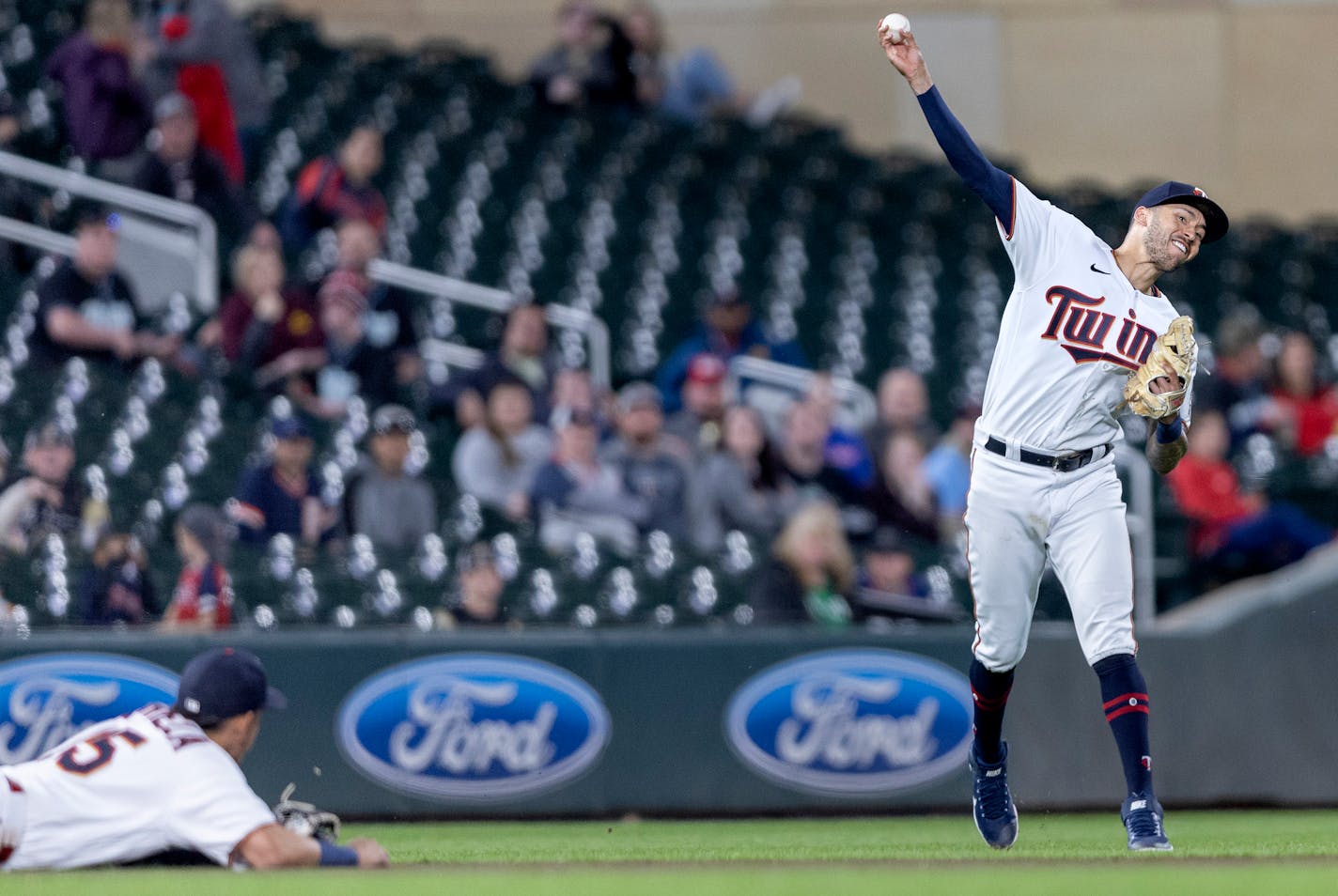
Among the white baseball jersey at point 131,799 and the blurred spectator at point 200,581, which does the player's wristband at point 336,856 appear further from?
the blurred spectator at point 200,581

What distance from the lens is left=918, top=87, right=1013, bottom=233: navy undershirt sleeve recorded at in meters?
5.58

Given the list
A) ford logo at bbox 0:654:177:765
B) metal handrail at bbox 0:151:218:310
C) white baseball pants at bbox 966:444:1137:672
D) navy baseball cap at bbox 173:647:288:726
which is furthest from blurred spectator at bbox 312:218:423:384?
navy baseball cap at bbox 173:647:288:726

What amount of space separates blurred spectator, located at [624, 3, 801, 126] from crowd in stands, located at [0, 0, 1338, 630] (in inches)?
154

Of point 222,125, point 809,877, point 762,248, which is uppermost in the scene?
point 222,125

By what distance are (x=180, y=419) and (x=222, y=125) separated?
2658 mm

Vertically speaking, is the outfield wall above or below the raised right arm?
below

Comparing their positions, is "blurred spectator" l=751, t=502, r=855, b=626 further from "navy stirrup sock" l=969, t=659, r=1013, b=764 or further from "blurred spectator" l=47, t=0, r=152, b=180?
"blurred spectator" l=47, t=0, r=152, b=180

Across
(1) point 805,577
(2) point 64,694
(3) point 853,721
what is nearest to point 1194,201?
(3) point 853,721

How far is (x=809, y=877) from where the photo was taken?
4.62 meters

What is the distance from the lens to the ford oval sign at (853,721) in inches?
326

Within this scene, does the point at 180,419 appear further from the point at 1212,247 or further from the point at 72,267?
the point at 1212,247

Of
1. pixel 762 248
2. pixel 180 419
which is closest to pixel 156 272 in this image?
pixel 180 419

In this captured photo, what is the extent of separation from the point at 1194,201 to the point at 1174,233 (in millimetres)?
104

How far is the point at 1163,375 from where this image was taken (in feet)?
17.9
